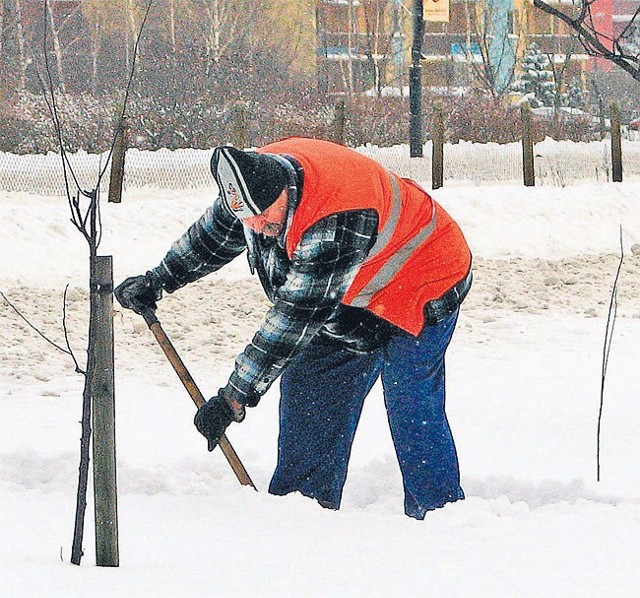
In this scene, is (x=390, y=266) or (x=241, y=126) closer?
(x=390, y=266)

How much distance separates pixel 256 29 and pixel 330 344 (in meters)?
30.8

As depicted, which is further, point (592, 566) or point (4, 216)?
point (4, 216)

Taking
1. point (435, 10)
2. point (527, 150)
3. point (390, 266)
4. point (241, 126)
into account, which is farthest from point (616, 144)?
point (390, 266)

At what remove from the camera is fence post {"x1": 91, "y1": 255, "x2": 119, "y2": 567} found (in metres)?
2.84

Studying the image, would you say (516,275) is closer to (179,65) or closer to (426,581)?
(426,581)

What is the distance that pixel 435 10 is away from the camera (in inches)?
693

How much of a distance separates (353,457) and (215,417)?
67.9 inches

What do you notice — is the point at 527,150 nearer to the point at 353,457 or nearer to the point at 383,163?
the point at 383,163

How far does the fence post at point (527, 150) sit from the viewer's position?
15.9 metres

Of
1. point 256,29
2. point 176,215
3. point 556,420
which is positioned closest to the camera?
point 556,420

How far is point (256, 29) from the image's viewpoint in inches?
1334

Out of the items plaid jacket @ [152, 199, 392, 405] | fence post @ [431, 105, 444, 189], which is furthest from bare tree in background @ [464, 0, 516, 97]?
plaid jacket @ [152, 199, 392, 405]

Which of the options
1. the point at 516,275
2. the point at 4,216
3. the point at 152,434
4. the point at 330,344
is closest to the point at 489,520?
the point at 330,344

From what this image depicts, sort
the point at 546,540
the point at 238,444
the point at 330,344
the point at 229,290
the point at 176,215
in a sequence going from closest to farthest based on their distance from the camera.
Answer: the point at 546,540
the point at 330,344
the point at 238,444
the point at 229,290
the point at 176,215
